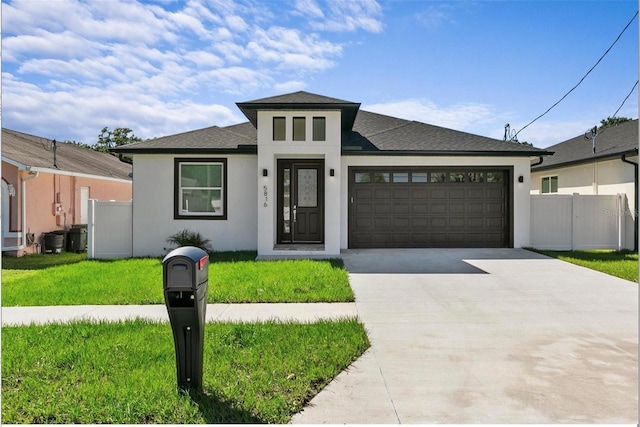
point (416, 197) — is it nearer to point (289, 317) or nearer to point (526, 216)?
point (526, 216)

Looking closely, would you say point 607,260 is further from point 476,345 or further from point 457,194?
point 476,345

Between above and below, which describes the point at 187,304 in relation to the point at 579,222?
below

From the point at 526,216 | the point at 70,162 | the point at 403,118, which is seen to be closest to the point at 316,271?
the point at 526,216

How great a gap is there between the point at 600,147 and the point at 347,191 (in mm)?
9599

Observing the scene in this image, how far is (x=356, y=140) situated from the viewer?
1342 cm

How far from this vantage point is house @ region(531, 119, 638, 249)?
12828mm

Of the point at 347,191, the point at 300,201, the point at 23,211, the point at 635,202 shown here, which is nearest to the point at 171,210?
the point at 300,201

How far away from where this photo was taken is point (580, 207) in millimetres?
13125

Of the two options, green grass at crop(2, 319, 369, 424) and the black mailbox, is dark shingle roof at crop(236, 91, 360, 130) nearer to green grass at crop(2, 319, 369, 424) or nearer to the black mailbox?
green grass at crop(2, 319, 369, 424)

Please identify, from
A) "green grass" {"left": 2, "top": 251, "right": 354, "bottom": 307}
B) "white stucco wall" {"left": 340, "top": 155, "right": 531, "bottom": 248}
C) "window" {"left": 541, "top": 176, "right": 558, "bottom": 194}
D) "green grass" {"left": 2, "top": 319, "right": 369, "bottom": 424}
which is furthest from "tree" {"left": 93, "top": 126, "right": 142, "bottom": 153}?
"green grass" {"left": 2, "top": 319, "right": 369, "bottom": 424}

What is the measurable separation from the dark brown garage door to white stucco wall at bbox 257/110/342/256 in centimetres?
157

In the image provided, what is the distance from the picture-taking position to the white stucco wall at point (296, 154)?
1134 centimetres

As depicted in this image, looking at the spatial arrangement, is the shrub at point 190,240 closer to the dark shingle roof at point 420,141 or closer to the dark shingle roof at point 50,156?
the dark shingle roof at point 420,141

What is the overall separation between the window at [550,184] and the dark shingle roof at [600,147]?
24.9 inches
